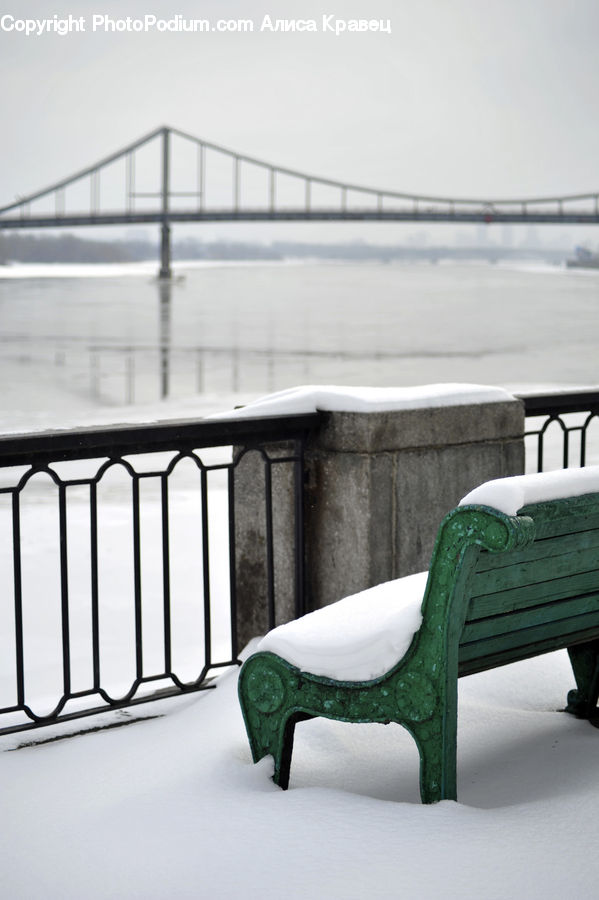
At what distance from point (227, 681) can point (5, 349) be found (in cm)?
6751

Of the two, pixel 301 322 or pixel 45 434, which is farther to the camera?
pixel 301 322

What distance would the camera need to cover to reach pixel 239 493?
12.4ft

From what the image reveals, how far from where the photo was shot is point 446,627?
2082mm

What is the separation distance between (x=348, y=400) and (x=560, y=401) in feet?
3.13

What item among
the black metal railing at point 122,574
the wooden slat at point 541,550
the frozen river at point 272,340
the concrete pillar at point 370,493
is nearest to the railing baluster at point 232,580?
the black metal railing at point 122,574

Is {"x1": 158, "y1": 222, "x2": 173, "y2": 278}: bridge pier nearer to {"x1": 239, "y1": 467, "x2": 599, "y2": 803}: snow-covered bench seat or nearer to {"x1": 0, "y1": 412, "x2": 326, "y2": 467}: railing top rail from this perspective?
{"x1": 0, "y1": 412, "x2": 326, "y2": 467}: railing top rail

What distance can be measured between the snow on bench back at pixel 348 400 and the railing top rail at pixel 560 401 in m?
0.40

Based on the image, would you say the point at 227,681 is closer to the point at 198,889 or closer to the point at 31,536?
the point at 198,889

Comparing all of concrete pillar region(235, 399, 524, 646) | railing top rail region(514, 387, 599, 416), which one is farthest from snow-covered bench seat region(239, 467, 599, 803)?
railing top rail region(514, 387, 599, 416)

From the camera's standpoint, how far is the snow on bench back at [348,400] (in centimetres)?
338

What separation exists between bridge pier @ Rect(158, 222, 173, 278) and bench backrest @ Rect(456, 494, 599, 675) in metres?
70.6

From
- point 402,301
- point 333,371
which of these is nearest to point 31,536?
point 333,371

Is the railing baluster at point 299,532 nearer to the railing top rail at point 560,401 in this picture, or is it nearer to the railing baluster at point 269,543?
the railing baluster at point 269,543

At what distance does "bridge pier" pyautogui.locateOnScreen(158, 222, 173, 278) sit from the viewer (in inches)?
2936
